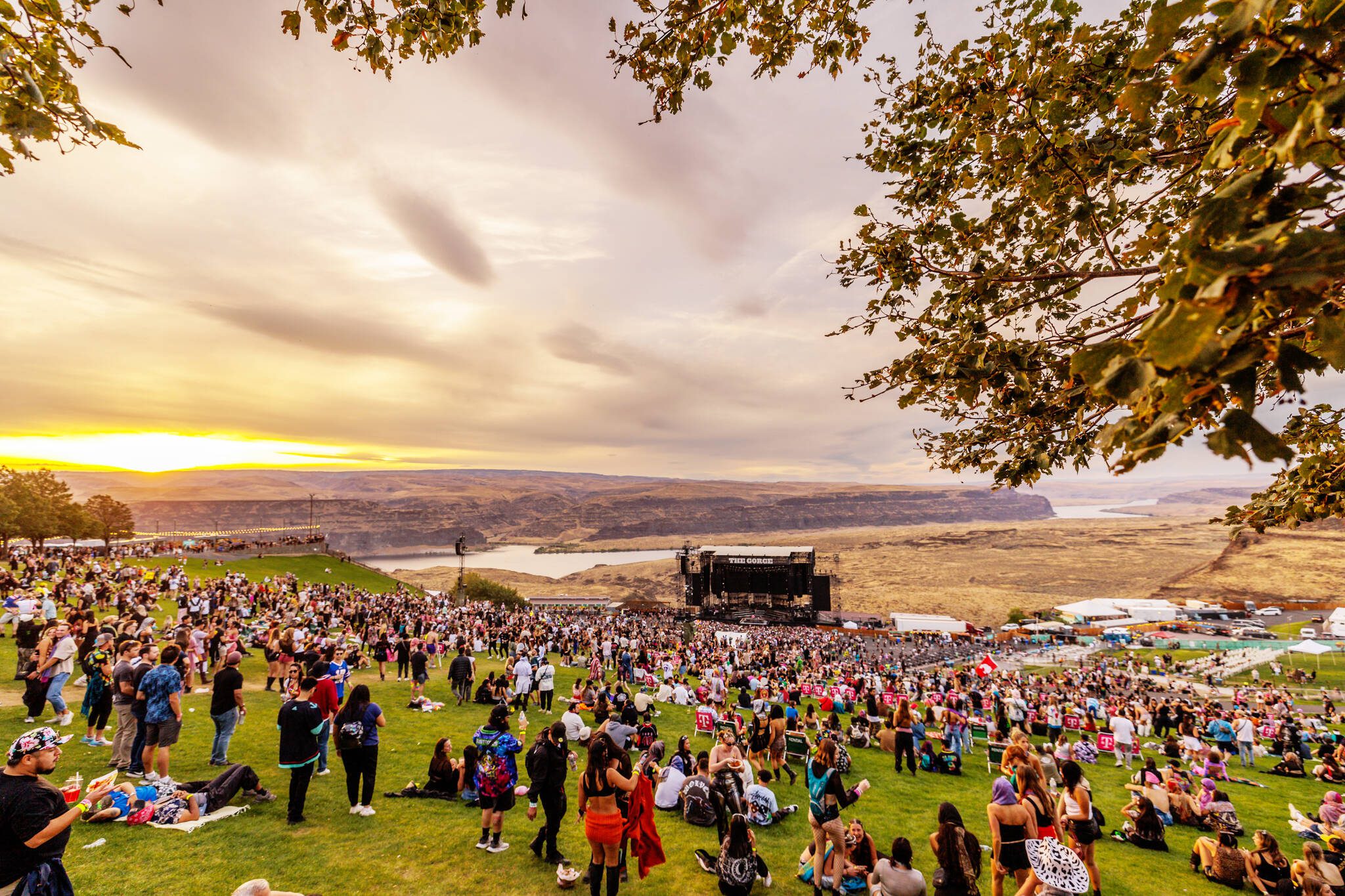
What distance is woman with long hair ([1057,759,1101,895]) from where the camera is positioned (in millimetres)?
5930

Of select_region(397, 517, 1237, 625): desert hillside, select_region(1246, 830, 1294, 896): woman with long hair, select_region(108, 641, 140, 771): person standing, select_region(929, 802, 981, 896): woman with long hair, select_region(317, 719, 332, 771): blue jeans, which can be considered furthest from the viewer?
select_region(397, 517, 1237, 625): desert hillside

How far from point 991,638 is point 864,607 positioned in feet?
74.8

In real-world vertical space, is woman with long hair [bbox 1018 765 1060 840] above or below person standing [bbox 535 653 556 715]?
above

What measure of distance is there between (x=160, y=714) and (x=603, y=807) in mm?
5813

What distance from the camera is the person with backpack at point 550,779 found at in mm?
5828

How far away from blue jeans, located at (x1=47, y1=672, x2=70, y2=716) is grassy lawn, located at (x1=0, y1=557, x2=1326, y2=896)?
39cm

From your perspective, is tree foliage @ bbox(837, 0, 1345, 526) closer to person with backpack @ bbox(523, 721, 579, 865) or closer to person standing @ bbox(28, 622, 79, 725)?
person with backpack @ bbox(523, 721, 579, 865)

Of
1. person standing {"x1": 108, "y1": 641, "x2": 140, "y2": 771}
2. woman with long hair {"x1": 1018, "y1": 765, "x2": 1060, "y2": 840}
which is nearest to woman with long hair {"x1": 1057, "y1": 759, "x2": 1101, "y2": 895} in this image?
woman with long hair {"x1": 1018, "y1": 765, "x2": 1060, "y2": 840}

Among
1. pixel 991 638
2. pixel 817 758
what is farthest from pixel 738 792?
pixel 991 638

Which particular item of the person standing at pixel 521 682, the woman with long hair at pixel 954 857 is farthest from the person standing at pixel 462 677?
the woman with long hair at pixel 954 857

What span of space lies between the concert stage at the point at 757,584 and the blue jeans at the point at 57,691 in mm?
37624

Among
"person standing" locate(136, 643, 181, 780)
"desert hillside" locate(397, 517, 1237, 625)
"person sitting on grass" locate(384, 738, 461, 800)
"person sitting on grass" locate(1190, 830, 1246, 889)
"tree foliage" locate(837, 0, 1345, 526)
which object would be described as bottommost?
"desert hillside" locate(397, 517, 1237, 625)

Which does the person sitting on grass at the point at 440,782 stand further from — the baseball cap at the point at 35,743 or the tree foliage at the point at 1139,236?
the tree foliage at the point at 1139,236

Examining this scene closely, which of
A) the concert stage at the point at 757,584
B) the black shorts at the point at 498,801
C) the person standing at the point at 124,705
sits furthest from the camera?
the concert stage at the point at 757,584
